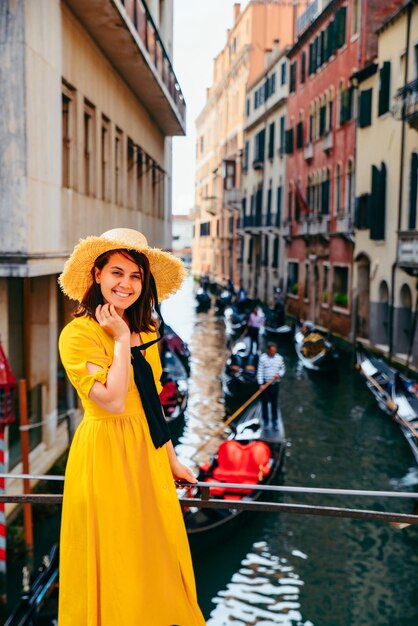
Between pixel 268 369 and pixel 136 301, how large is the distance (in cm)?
1104

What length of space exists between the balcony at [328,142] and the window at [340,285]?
13.6 feet

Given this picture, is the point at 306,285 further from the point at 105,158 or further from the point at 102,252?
the point at 102,252

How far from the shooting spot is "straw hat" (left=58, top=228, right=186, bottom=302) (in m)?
2.74

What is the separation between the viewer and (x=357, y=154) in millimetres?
24031

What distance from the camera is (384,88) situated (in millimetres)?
21047

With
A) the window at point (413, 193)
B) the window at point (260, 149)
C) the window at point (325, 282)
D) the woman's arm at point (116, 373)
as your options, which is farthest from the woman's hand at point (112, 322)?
the window at point (260, 149)

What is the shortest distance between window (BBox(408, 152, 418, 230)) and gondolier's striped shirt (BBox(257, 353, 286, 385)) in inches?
268

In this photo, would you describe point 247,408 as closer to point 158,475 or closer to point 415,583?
point 415,583

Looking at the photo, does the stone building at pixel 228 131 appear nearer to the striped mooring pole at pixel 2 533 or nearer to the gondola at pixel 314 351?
the gondola at pixel 314 351

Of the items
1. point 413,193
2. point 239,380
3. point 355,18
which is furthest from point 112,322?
point 355,18

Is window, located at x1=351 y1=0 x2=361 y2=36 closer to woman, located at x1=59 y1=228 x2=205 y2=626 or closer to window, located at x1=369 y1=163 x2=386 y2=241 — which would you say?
window, located at x1=369 y1=163 x2=386 y2=241

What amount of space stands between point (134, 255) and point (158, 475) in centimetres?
76

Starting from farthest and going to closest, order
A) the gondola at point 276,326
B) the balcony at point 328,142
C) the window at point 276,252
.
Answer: the window at point 276,252 < the gondola at point 276,326 < the balcony at point 328,142

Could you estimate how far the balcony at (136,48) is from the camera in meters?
10.8
